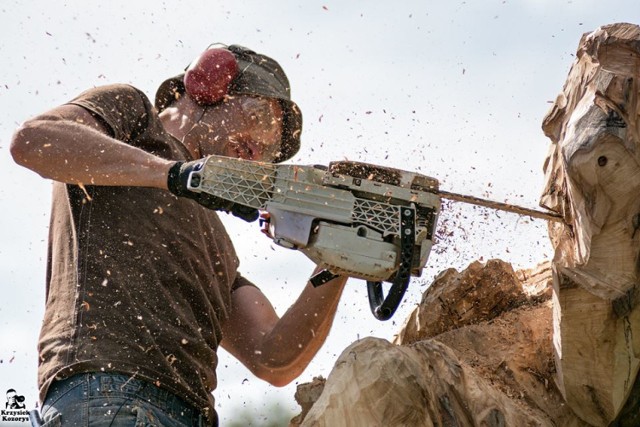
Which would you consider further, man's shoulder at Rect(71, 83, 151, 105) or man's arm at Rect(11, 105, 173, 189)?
man's shoulder at Rect(71, 83, 151, 105)

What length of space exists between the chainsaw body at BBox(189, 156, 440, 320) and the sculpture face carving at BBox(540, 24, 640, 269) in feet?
1.61

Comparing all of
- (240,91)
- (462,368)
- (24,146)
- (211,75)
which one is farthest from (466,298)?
(24,146)

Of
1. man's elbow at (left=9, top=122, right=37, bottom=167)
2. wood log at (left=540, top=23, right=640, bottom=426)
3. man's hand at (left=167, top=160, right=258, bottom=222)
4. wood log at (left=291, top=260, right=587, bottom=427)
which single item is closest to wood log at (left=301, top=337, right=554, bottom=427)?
wood log at (left=291, top=260, right=587, bottom=427)

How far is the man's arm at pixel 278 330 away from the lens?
3713 millimetres

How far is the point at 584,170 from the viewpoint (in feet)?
10.1

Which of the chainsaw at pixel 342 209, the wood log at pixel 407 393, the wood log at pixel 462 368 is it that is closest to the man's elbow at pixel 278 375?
the wood log at pixel 462 368

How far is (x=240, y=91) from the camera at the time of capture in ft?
12.6

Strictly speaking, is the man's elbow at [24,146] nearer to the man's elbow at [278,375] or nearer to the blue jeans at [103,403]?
the blue jeans at [103,403]

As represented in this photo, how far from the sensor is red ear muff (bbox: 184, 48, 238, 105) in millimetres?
3766

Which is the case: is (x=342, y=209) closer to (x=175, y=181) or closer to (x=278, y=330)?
(x=175, y=181)

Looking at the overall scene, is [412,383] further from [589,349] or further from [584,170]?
[584,170]

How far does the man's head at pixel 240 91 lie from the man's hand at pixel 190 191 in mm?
773

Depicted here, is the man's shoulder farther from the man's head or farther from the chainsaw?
the chainsaw

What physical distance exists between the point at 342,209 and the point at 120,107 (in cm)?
86
